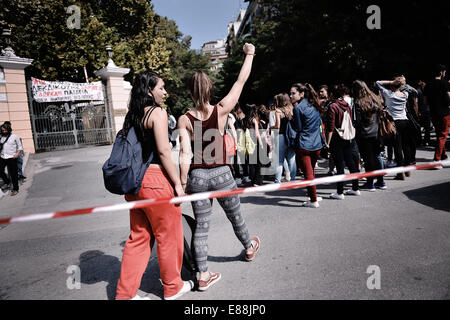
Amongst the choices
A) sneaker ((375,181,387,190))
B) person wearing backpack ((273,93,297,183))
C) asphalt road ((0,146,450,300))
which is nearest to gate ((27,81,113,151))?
asphalt road ((0,146,450,300))

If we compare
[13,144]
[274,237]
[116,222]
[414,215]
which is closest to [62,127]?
[13,144]

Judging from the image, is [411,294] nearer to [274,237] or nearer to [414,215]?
[274,237]

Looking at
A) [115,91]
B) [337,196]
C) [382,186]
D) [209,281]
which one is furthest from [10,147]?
[115,91]

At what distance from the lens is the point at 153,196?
235cm

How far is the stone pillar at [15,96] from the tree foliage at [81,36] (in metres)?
4.30

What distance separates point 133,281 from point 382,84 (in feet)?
19.2

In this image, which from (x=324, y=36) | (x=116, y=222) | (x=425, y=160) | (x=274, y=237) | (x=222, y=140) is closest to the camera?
(x=222, y=140)

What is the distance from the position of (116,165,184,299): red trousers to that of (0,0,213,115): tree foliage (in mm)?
17368

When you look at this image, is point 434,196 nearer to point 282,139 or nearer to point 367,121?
point 367,121

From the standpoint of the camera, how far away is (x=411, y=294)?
2414 millimetres

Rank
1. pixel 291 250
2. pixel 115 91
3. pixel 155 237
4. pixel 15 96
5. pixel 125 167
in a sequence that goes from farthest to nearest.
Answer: pixel 115 91 → pixel 15 96 → pixel 291 250 → pixel 155 237 → pixel 125 167

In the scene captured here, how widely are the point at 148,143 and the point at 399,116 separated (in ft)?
18.3

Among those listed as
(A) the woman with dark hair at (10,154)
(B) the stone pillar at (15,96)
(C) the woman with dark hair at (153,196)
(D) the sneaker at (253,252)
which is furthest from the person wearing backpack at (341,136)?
(B) the stone pillar at (15,96)

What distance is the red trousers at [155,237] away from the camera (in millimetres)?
2354
